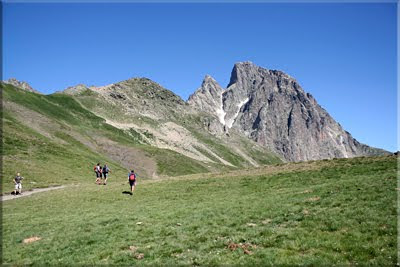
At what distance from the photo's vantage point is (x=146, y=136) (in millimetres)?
191000

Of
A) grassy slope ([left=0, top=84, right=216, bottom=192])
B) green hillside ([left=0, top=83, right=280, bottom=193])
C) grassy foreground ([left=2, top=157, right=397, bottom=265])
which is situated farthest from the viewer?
green hillside ([left=0, top=83, right=280, bottom=193])

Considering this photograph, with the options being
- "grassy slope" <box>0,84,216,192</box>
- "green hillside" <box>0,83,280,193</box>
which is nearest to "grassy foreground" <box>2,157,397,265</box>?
"grassy slope" <box>0,84,216,192</box>

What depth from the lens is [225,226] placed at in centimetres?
2291

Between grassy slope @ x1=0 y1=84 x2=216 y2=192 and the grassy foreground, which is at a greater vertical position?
grassy slope @ x1=0 y1=84 x2=216 y2=192

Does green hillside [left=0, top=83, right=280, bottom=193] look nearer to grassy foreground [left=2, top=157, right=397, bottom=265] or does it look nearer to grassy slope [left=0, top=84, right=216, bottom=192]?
Result: grassy slope [left=0, top=84, right=216, bottom=192]

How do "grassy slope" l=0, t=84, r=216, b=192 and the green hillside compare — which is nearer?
"grassy slope" l=0, t=84, r=216, b=192

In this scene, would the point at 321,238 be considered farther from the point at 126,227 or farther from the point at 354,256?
the point at 126,227

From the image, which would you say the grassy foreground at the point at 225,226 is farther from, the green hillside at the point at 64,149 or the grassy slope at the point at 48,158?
the green hillside at the point at 64,149

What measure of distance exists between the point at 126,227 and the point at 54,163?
55818mm

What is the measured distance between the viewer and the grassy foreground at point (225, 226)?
1694cm

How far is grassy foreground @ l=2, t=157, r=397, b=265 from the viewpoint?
55.6 ft

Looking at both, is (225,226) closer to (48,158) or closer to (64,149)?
(48,158)

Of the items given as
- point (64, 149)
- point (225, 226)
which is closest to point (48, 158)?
point (64, 149)

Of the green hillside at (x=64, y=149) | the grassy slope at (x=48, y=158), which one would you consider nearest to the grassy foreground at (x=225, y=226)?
the grassy slope at (x=48, y=158)
